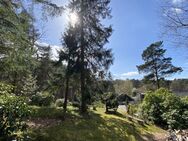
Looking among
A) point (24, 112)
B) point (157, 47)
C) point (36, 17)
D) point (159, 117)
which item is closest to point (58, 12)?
point (36, 17)

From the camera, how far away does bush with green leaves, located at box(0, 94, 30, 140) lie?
5874mm

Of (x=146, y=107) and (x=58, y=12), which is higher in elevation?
(x=58, y=12)

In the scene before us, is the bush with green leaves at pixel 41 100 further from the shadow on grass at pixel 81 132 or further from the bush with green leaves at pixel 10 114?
the bush with green leaves at pixel 10 114

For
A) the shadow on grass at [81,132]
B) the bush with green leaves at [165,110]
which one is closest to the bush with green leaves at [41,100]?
the shadow on grass at [81,132]

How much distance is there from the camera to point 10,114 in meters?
6.00

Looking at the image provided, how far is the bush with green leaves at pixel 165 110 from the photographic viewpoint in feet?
57.3

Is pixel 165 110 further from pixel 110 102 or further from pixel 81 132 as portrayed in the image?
pixel 81 132

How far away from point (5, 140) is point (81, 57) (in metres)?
13.1

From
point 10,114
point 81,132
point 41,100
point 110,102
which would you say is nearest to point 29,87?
point 41,100

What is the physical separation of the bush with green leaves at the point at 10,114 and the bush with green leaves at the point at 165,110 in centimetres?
1342

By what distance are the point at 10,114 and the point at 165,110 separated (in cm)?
1729

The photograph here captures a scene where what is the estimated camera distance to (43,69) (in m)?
37.5

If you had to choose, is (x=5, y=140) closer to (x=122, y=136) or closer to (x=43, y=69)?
(x=122, y=136)

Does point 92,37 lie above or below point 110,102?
above
